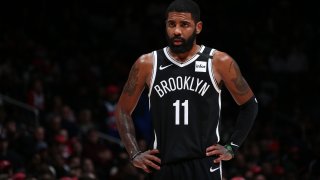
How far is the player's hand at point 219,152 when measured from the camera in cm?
500

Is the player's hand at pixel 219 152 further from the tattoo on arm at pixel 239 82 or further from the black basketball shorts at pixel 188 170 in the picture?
the tattoo on arm at pixel 239 82

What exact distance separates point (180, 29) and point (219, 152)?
0.79 metres

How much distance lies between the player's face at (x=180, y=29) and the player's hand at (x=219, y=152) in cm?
63

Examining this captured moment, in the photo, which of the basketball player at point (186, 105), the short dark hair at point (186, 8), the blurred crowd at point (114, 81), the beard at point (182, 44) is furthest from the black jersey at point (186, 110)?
the blurred crowd at point (114, 81)

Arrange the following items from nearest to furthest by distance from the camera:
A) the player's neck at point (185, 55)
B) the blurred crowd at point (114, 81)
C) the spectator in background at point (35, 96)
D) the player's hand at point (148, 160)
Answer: the player's hand at point (148, 160) → the player's neck at point (185, 55) → the blurred crowd at point (114, 81) → the spectator in background at point (35, 96)

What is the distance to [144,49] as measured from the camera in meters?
16.0

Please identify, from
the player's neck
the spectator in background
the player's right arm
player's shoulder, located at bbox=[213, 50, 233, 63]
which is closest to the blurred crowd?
the spectator in background

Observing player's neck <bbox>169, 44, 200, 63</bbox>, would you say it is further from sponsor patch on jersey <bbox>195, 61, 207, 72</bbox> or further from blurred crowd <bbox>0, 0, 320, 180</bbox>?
blurred crowd <bbox>0, 0, 320, 180</bbox>

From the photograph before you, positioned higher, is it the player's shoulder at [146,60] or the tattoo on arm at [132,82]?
the player's shoulder at [146,60]

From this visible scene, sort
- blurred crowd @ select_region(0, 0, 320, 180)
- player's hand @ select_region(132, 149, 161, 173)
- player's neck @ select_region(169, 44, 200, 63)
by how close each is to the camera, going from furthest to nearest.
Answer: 1. blurred crowd @ select_region(0, 0, 320, 180)
2. player's neck @ select_region(169, 44, 200, 63)
3. player's hand @ select_region(132, 149, 161, 173)

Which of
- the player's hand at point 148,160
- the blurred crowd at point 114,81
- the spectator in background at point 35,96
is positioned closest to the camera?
the player's hand at point 148,160

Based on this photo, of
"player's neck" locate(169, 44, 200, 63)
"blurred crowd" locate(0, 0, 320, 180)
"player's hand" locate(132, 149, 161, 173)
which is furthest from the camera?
"blurred crowd" locate(0, 0, 320, 180)

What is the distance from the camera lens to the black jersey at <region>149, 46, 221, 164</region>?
5.00 m

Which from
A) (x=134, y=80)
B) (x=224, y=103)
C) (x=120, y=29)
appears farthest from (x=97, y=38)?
(x=134, y=80)
